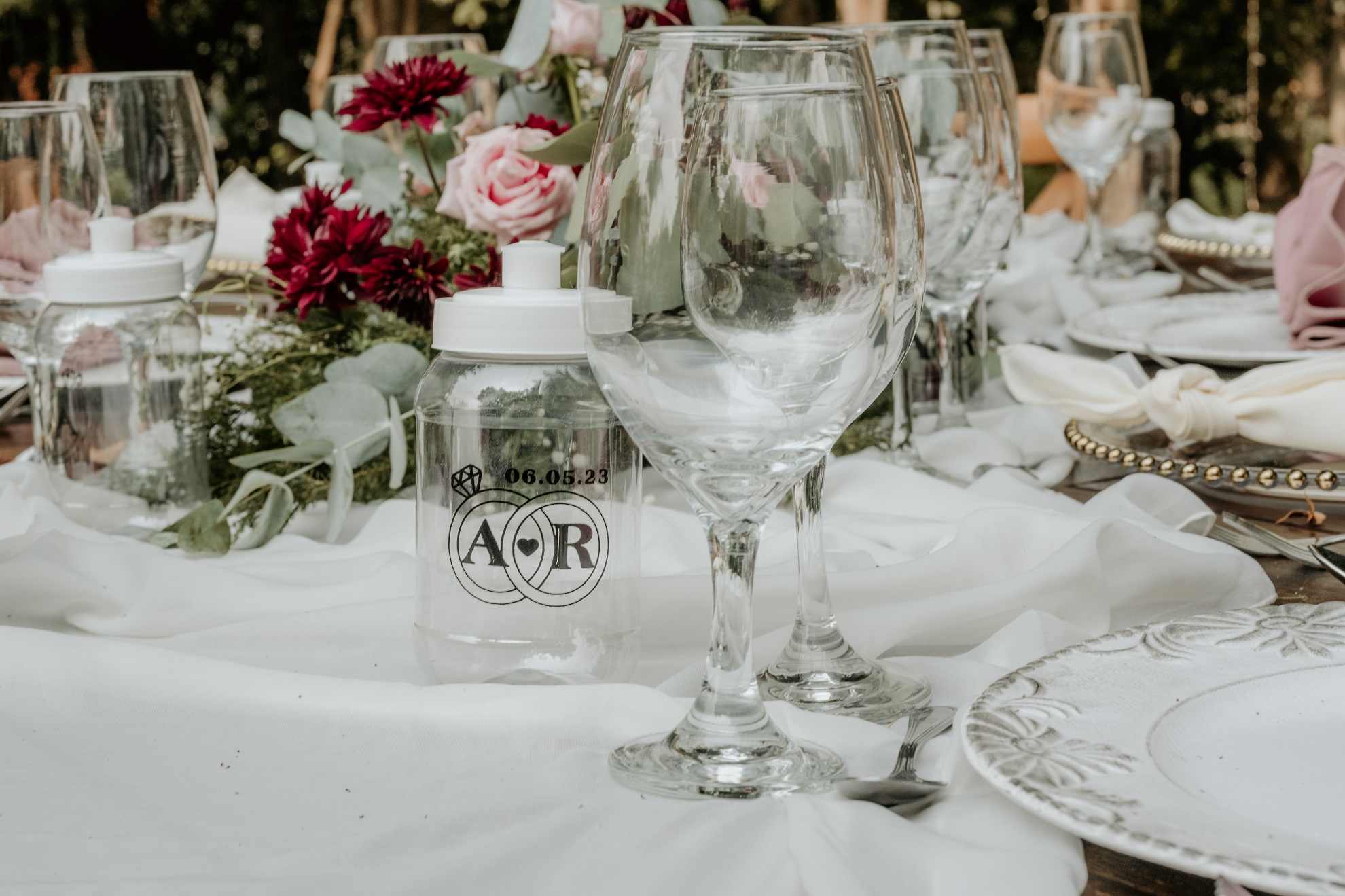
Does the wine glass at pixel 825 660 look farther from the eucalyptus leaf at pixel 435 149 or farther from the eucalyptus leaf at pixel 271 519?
the eucalyptus leaf at pixel 435 149

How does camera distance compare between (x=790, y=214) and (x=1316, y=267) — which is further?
(x=1316, y=267)

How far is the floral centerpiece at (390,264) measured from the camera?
1.07 m

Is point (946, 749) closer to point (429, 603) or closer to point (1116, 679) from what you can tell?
point (1116, 679)

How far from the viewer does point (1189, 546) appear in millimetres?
905

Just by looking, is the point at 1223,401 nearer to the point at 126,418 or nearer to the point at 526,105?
the point at 526,105

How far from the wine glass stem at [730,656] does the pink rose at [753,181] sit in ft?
0.45

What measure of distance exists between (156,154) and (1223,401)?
0.95 meters

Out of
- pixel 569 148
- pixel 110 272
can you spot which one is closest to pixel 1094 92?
pixel 569 148

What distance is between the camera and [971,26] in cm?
756

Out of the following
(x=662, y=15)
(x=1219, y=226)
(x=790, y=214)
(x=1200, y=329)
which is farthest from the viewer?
(x=1219, y=226)

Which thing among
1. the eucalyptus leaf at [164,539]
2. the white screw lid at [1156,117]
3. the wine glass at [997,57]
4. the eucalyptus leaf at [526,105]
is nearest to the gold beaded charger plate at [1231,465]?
the wine glass at [997,57]

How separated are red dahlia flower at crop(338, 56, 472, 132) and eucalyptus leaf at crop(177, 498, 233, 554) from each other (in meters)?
0.38

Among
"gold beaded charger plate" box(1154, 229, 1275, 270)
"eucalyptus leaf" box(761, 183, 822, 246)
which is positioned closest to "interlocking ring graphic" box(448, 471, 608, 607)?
"eucalyptus leaf" box(761, 183, 822, 246)

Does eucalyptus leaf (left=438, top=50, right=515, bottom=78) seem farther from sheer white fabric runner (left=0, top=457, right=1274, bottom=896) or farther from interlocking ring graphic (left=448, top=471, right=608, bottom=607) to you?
interlocking ring graphic (left=448, top=471, right=608, bottom=607)
